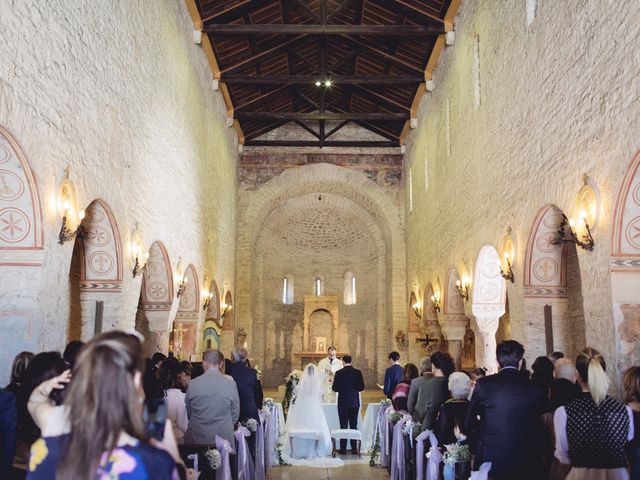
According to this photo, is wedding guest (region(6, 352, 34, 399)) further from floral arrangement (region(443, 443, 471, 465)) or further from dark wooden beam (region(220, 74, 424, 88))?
dark wooden beam (region(220, 74, 424, 88))

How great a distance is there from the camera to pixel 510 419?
165 inches

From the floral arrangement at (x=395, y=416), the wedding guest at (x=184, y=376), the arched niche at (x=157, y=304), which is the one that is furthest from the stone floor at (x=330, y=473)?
the arched niche at (x=157, y=304)

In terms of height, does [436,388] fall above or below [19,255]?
below

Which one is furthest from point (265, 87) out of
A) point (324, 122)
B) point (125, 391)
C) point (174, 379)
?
point (125, 391)

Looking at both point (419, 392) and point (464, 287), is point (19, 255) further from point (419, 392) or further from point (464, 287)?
point (464, 287)

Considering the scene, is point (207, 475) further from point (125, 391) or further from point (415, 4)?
point (415, 4)

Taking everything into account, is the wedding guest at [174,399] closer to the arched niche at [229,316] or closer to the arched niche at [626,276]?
the arched niche at [626,276]

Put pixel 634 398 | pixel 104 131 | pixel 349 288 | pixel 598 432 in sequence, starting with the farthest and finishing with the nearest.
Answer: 1. pixel 349 288
2. pixel 104 131
3. pixel 634 398
4. pixel 598 432

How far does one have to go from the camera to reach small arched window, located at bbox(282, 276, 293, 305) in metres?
24.8

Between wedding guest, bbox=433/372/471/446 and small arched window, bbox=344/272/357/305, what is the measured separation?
1938 centimetres

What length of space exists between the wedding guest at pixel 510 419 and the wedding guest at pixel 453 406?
3.63ft

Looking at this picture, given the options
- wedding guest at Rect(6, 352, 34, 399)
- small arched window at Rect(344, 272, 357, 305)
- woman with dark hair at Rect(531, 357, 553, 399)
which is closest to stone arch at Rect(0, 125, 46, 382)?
wedding guest at Rect(6, 352, 34, 399)

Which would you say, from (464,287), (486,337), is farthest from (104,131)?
(486,337)

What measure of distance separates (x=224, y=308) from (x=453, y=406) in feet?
44.7
